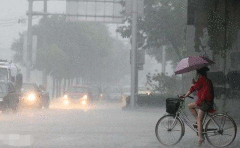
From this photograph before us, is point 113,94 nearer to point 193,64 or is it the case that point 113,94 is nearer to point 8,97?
point 8,97

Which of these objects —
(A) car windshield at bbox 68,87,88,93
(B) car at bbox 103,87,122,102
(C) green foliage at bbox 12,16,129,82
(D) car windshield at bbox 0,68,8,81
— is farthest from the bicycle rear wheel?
(C) green foliage at bbox 12,16,129,82

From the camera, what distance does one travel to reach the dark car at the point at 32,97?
105 feet

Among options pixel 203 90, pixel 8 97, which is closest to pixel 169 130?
pixel 203 90

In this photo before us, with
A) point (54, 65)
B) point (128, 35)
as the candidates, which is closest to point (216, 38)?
point (128, 35)

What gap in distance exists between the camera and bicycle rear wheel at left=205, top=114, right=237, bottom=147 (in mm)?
12328

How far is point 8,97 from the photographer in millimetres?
26078

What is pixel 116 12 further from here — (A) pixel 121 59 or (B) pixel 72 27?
(A) pixel 121 59

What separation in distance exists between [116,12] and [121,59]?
76331 millimetres

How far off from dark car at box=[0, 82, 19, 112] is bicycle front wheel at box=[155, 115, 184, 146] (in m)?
13.8

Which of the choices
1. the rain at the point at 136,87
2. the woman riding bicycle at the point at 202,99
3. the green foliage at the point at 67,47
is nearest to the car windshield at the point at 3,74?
the rain at the point at 136,87

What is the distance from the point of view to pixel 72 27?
66000 millimetres

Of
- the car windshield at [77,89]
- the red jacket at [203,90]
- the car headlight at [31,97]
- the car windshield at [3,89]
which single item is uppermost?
the red jacket at [203,90]

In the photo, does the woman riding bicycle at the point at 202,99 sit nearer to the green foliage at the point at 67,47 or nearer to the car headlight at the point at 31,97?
the car headlight at the point at 31,97

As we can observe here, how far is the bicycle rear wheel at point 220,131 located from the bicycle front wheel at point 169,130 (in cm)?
62
